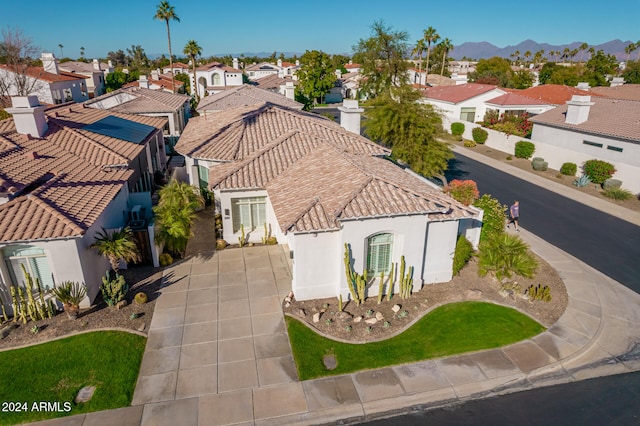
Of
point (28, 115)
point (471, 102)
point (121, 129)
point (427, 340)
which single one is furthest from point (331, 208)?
point (471, 102)

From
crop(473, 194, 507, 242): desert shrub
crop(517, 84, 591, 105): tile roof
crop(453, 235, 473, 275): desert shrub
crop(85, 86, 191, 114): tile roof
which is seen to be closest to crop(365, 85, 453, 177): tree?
crop(473, 194, 507, 242): desert shrub

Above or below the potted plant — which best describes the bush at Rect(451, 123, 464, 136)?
above

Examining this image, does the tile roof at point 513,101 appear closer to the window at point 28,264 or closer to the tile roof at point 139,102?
the tile roof at point 139,102

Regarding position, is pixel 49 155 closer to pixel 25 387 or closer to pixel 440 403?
pixel 25 387

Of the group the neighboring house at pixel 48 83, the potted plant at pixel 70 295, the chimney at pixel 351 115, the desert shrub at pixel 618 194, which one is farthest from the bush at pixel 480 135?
the neighboring house at pixel 48 83

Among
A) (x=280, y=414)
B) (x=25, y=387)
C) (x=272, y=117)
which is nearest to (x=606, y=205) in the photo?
(x=272, y=117)

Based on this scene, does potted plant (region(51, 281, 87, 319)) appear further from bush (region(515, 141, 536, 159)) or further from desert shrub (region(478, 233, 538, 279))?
bush (region(515, 141, 536, 159))
